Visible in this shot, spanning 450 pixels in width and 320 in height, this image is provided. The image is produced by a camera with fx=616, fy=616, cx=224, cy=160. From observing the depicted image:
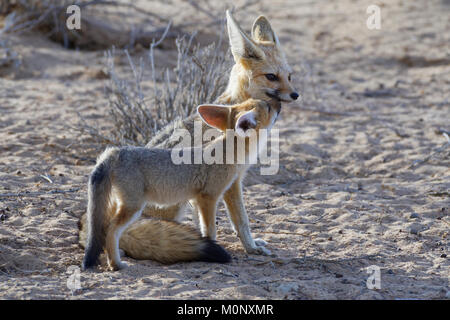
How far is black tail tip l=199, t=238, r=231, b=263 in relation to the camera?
442cm

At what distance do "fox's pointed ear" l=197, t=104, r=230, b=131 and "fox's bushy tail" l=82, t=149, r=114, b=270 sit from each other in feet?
2.82

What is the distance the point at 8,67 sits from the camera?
10305 mm

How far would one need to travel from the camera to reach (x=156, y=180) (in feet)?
14.3

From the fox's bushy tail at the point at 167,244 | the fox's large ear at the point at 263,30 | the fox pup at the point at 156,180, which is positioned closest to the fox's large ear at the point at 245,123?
the fox pup at the point at 156,180

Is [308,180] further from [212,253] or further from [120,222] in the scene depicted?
[120,222]

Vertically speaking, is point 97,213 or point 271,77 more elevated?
point 271,77

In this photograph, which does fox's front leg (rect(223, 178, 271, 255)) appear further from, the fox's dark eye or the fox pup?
the fox's dark eye

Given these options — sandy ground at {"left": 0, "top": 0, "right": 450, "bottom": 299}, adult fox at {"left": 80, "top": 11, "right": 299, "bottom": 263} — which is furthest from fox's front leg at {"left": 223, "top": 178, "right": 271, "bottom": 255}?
sandy ground at {"left": 0, "top": 0, "right": 450, "bottom": 299}

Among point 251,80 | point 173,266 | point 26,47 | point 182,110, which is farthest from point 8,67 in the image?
point 173,266

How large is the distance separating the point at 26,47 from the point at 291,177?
6224 millimetres

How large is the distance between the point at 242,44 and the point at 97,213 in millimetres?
2015

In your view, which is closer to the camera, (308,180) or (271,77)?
(271,77)

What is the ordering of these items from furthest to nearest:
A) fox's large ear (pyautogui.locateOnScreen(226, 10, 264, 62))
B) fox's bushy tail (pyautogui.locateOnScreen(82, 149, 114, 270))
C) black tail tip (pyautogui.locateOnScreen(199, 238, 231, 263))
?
fox's large ear (pyautogui.locateOnScreen(226, 10, 264, 62)) < black tail tip (pyautogui.locateOnScreen(199, 238, 231, 263)) < fox's bushy tail (pyautogui.locateOnScreen(82, 149, 114, 270))

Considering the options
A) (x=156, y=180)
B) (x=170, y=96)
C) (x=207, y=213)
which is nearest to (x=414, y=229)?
(x=207, y=213)
